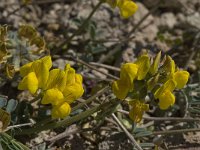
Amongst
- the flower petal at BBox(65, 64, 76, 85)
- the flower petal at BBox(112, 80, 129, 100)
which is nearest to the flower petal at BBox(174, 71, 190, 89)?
the flower petal at BBox(112, 80, 129, 100)

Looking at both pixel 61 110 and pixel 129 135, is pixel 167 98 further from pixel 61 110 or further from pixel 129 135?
pixel 61 110

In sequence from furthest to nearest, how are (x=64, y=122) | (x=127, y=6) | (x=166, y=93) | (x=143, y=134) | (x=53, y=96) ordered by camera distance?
(x=127, y=6) → (x=143, y=134) → (x=64, y=122) → (x=166, y=93) → (x=53, y=96)

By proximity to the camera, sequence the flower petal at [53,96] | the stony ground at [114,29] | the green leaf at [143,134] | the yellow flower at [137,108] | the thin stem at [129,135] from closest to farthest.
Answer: the flower petal at [53,96] < the yellow flower at [137,108] < the thin stem at [129,135] < the green leaf at [143,134] < the stony ground at [114,29]

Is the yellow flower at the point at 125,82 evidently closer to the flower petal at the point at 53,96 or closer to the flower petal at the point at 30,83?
the flower petal at the point at 53,96

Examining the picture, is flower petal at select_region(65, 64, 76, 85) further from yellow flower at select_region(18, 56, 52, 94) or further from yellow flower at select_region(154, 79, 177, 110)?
yellow flower at select_region(154, 79, 177, 110)

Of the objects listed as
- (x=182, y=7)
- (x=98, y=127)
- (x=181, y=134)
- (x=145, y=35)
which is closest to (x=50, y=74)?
(x=98, y=127)

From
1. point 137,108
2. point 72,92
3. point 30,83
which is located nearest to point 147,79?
point 137,108

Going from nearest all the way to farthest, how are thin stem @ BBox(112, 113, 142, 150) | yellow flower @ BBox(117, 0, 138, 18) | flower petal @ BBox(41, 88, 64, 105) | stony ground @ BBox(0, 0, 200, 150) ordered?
flower petal @ BBox(41, 88, 64, 105) → thin stem @ BBox(112, 113, 142, 150) → yellow flower @ BBox(117, 0, 138, 18) → stony ground @ BBox(0, 0, 200, 150)

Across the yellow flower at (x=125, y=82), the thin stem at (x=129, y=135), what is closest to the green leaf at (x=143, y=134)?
the thin stem at (x=129, y=135)
